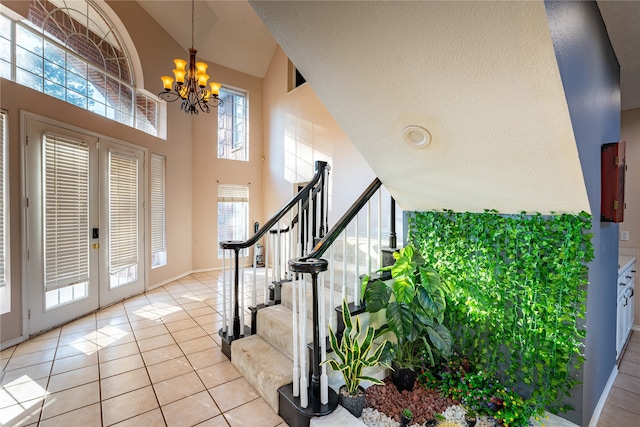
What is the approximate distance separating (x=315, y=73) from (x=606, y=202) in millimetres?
2123

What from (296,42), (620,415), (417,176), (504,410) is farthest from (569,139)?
(620,415)

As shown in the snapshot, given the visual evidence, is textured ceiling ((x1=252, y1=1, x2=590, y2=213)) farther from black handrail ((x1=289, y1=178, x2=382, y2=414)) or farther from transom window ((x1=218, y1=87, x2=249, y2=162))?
transom window ((x1=218, y1=87, x2=249, y2=162))

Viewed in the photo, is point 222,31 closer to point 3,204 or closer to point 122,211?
point 122,211

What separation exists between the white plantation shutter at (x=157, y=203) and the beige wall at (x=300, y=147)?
2438 millimetres

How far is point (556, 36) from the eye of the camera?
45.7 inches

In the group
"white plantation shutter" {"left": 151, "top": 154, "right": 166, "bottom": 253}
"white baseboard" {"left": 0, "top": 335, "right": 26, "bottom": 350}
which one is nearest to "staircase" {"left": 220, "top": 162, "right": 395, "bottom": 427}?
"white baseboard" {"left": 0, "top": 335, "right": 26, "bottom": 350}

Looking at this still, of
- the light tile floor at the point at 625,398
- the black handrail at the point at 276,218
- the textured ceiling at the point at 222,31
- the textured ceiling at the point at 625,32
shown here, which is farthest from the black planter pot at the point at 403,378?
the textured ceiling at the point at 222,31

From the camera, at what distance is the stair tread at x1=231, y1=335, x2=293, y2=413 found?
2.06 meters

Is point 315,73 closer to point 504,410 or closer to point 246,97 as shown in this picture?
point 504,410

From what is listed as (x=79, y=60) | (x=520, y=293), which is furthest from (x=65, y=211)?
(x=520, y=293)

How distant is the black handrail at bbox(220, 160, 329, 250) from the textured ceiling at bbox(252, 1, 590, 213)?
1.31m

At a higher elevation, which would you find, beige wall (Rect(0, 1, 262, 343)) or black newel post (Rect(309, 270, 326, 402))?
beige wall (Rect(0, 1, 262, 343))

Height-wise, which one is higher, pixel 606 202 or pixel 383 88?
pixel 383 88

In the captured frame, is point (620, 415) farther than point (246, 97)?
No
